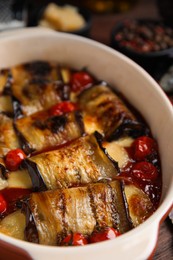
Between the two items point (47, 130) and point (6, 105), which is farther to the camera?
point (6, 105)

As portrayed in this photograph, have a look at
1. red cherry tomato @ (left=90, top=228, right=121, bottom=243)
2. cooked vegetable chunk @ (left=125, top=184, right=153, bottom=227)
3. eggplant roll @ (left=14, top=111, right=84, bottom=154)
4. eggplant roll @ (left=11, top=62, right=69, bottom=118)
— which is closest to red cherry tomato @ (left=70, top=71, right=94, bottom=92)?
eggplant roll @ (left=11, top=62, right=69, bottom=118)

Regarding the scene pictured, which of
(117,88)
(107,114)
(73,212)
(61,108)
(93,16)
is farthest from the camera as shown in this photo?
(93,16)

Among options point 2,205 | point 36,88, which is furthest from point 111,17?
point 2,205

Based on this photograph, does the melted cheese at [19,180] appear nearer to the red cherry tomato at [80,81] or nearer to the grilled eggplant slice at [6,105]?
the grilled eggplant slice at [6,105]

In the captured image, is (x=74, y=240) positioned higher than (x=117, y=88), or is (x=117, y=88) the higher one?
(x=117, y=88)

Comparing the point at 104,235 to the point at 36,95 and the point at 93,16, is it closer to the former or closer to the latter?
the point at 36,95

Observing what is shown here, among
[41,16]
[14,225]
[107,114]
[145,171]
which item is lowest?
[14,225]

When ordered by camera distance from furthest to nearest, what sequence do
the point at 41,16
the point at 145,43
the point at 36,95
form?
the point at 41,16 → the point at 145,43 → the point at 36,95

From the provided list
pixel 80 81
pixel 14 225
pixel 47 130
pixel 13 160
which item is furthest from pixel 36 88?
pixel 14 225
